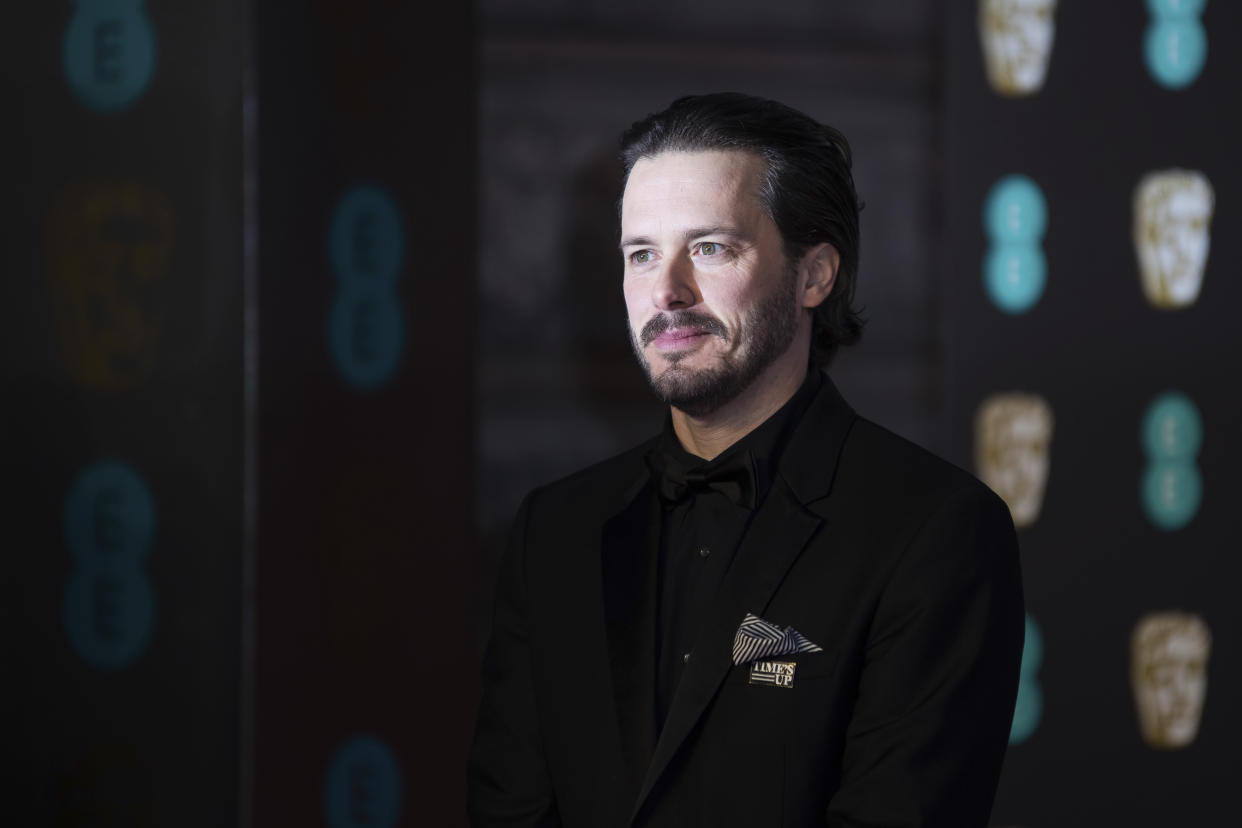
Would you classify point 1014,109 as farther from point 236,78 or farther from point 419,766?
point 419,766

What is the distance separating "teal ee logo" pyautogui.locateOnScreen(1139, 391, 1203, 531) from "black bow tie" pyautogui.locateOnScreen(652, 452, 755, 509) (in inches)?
76.4

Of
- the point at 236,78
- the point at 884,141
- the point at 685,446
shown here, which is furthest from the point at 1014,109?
the point at 685,446

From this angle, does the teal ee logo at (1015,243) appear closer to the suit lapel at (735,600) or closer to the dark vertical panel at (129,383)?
the dark vertical panel at (129,383)

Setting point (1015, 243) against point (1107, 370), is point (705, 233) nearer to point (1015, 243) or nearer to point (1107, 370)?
point (1015, 243)

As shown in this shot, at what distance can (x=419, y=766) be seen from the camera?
2.50 meters

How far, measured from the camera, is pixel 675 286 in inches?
48.6

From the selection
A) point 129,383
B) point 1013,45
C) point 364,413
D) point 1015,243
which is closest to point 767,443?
point 364,413

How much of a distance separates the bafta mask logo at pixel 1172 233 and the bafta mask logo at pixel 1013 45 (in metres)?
0.35

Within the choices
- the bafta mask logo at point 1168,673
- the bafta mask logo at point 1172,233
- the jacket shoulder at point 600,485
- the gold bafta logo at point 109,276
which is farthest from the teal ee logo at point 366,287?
the bafta mask logo at point 1168,673

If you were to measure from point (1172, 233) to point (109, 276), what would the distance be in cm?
227

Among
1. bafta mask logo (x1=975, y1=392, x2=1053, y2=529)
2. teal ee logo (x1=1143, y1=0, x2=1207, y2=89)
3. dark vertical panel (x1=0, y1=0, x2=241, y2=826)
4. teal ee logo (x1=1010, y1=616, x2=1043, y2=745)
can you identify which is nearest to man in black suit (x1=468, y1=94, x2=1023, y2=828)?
dark vertical panel (x1=0, y1=0, x2=241, y2=826)

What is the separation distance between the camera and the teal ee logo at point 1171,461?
2938 millimetres

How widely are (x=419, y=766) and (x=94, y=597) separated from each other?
27.7 inches

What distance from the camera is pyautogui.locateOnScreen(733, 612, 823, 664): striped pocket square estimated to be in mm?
1171
